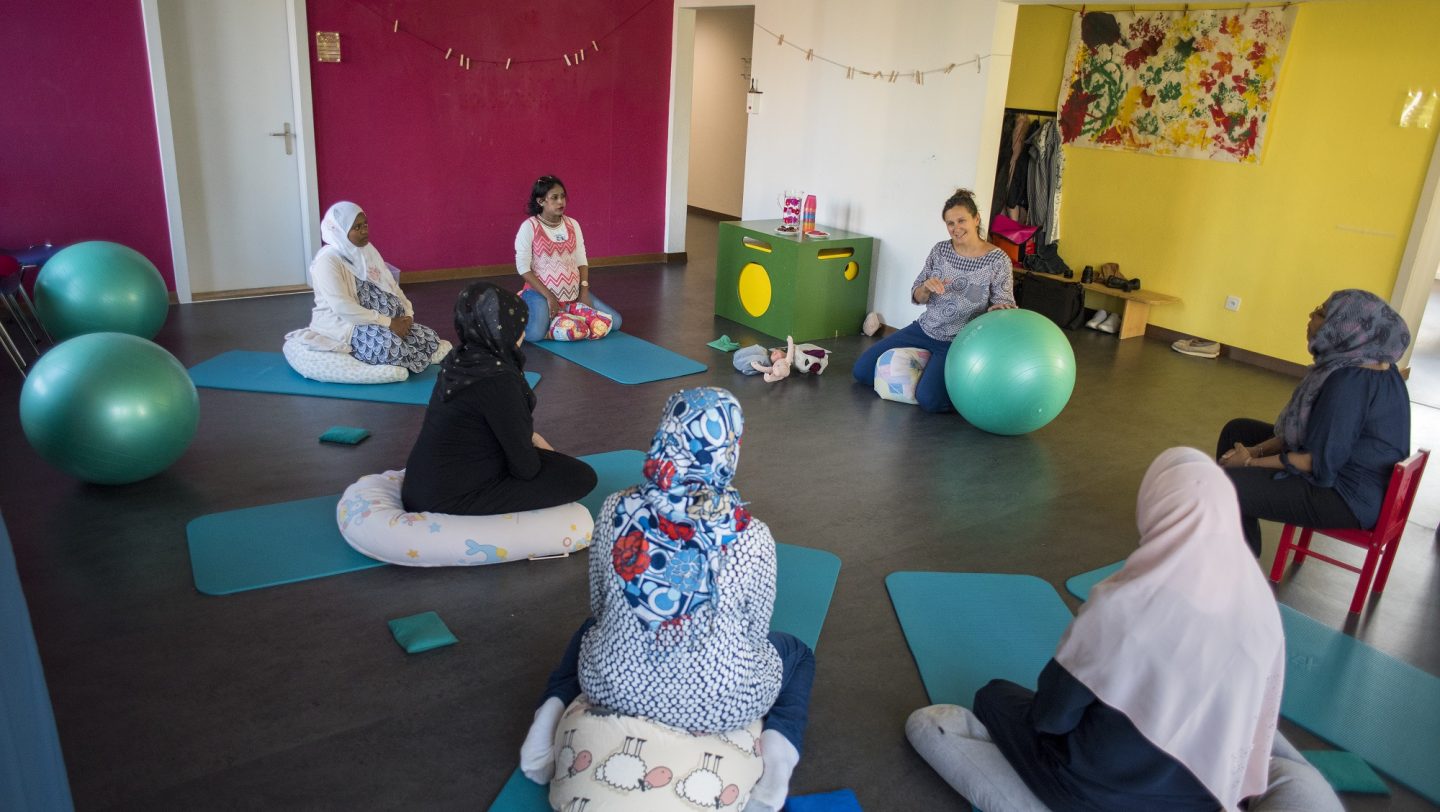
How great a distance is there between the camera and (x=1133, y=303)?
665cm

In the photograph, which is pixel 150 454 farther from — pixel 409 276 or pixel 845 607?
pixel 409 276

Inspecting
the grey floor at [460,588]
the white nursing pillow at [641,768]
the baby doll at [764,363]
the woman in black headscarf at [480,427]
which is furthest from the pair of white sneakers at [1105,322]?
the white nursing pillow at [641,768]

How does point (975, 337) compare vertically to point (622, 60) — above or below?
below

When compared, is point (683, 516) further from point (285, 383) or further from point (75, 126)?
point (75, 126)

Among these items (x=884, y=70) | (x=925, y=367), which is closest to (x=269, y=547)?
(x=925, y=367)

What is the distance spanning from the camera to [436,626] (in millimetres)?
2807

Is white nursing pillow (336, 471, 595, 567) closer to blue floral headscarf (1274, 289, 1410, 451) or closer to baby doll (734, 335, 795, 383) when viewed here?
baby doll (734, 335, 795, 383)

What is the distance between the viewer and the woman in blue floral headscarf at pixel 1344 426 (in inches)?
120

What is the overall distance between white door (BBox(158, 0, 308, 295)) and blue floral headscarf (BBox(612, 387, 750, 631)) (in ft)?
17.4

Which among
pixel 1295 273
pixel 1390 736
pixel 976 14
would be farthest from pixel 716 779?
pixel 1295 273

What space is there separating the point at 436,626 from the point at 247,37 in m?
4.81

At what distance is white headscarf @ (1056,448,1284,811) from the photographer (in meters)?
1.77

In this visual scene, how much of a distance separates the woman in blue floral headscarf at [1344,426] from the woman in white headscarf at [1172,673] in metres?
1.37

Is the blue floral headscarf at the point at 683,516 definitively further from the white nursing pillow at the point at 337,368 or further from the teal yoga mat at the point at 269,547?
the white nursing pillow at the point at 337,368
